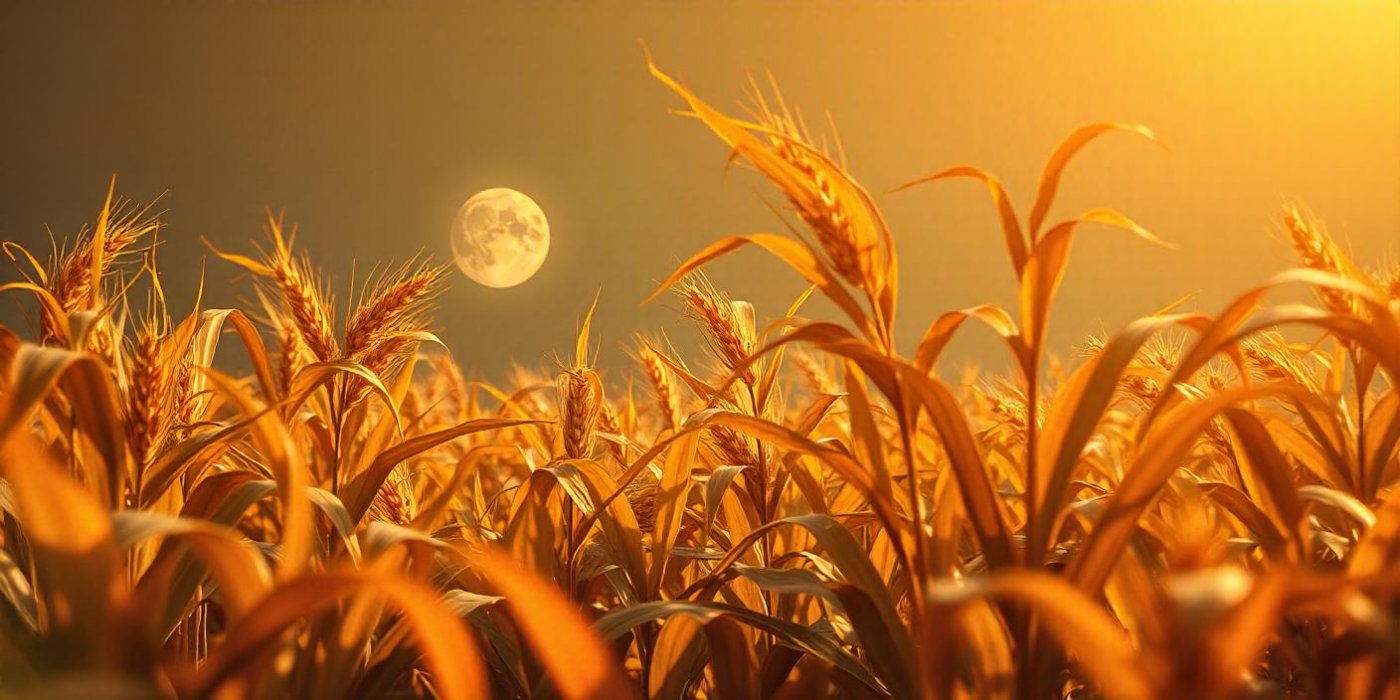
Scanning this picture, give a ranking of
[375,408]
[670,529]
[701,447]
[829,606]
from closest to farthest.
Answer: [829,606] < [670,529] < [701,447] < [375,408]

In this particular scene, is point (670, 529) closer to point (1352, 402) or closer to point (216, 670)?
point (216, 670)

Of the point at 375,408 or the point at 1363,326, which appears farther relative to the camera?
the point at 375,408

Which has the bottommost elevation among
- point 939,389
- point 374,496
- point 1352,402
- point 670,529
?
point 1352,402

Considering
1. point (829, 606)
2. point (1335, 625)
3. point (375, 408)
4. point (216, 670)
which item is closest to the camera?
point (216, 670)

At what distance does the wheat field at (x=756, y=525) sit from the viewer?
745 mm

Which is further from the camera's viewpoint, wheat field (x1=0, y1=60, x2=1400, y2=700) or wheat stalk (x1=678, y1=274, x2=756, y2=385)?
wheat stalk (x1=678, y1=274, x2=756, y2=385)

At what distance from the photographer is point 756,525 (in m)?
1.76

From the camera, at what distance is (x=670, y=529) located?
5.11 ft

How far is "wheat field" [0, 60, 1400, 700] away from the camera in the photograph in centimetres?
75

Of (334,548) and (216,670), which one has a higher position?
(216,670)

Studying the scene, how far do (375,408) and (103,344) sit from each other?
213 centimetres

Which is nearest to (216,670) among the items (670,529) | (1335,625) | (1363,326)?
(670,529)

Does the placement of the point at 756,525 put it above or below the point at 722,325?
below

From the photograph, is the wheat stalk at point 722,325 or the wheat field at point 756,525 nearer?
the wheat field at point 756,525
